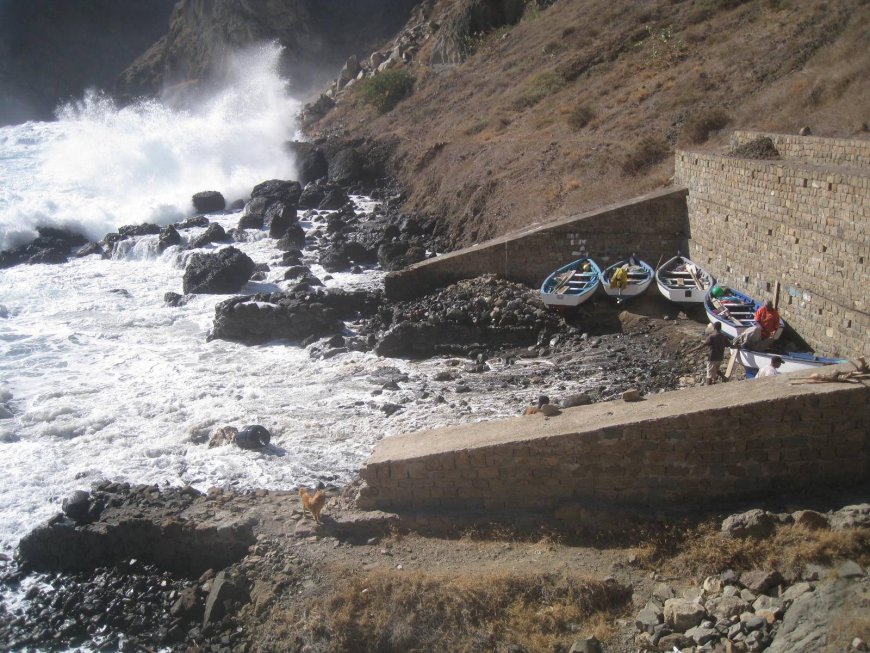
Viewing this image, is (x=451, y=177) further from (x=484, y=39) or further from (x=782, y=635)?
(x=782, y=635)

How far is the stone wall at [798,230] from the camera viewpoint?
10.0 m

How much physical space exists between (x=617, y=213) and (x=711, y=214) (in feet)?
5.89

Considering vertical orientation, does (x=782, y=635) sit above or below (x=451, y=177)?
below

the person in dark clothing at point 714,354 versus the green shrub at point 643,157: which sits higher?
the green shrub at point 643,157

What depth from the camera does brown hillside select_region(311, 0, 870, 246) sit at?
17641 millimetres

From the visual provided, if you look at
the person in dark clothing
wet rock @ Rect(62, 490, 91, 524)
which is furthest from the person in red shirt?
wet rock @ Rect(62, 490, 91, 524)

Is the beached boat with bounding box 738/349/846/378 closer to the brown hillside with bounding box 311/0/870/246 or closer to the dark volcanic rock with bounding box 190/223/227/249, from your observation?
the brown hillside with bounding box 311/0/870/246

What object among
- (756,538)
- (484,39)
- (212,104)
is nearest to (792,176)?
(756,538)

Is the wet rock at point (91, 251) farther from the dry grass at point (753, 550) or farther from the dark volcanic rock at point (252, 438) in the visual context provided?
the dry grass at point (753, 550)

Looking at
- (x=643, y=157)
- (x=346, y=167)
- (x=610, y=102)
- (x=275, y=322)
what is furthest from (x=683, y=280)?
(x=346, y=167)

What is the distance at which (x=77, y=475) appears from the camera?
10.5 m

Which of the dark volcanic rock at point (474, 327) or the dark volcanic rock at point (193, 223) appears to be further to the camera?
the dark volcanic rock at point (193, 223)

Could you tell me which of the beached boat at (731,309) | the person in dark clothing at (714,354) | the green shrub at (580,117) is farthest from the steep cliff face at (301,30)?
the person in dark clothing at (714,354)

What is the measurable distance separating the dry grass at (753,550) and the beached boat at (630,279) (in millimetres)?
7583
